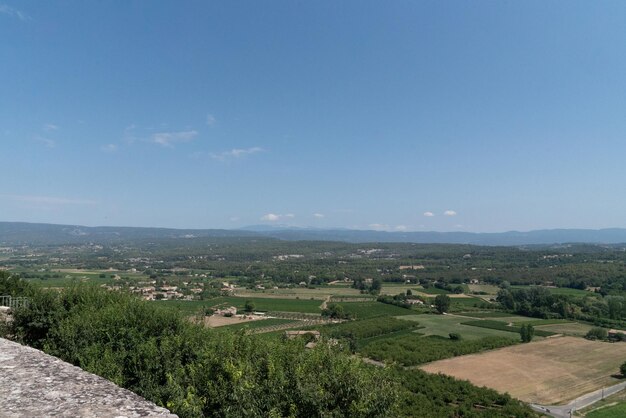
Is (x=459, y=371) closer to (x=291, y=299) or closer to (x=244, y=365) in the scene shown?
(x=244, y=365)

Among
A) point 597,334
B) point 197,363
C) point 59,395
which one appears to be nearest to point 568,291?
point 597,334

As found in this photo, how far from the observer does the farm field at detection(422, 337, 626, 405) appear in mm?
36344

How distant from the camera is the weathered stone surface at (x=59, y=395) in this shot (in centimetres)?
642

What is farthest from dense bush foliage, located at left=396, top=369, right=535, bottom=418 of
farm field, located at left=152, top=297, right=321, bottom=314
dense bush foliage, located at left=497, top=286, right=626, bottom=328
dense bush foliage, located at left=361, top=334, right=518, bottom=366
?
dense bush foliage, located at left=497, top=286, right=626, bottom=328

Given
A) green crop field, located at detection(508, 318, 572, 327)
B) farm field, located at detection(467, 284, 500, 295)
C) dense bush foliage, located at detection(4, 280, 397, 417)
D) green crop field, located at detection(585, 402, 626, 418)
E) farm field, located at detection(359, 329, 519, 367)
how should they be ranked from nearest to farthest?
dense bush foliage, located at detection(4, 280, 397, 417) < green crop field, located at detection(585, 402, 626, 418) < farm field, located at detection(359, 329, 519, 367) < green crop field, located at detection(508, 318, 572, 327) < farm field, located at detection(467, 284, 500, 295)

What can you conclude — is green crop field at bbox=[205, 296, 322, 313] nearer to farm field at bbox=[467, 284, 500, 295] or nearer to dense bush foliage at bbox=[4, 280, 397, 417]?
farm field at bbox=[467, 284, 500, 295]

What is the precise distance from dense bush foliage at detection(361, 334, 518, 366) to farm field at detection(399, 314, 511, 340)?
331 cm

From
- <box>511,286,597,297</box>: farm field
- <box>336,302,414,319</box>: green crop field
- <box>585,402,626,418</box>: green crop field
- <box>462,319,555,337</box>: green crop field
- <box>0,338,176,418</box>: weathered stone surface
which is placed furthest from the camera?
<box>511,286,597,297</box>: farm field

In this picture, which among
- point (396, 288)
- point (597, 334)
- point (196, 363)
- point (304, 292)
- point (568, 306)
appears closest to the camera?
point (196, 363)

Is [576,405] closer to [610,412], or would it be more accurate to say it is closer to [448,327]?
[610,412]

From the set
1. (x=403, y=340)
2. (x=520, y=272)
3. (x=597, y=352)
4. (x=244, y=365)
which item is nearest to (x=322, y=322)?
(x=403, y=340)

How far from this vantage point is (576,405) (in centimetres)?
3300

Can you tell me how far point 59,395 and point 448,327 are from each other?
65230 mm

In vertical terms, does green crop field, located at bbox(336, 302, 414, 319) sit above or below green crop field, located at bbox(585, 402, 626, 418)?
below
